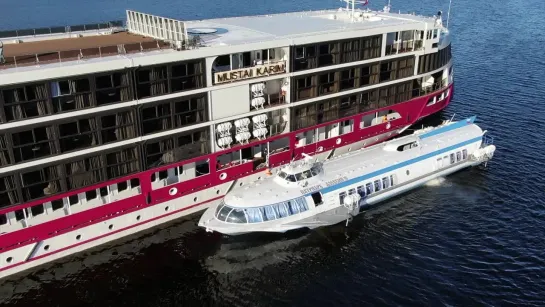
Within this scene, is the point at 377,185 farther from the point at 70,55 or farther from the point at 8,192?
the point at 8,192

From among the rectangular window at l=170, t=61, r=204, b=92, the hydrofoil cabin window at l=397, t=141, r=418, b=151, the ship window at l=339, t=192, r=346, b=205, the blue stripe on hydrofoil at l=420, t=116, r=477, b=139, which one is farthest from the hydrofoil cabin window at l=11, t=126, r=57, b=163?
the blue stripe on hydrofoil at l=420, t=116, r=477, b=139

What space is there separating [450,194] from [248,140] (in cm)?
2198

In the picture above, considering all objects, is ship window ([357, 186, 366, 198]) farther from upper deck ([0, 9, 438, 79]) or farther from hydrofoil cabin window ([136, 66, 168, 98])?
hydrofoil cabin window ([136, 66, 168, 98])

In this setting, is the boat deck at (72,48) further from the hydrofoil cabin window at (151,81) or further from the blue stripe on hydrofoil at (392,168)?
the blue stripe on hydrofoil at (392,168)

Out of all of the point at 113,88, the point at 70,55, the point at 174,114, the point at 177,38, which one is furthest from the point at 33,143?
the point at 177,38

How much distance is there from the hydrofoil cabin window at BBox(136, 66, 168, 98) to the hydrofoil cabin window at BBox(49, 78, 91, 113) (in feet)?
13.4

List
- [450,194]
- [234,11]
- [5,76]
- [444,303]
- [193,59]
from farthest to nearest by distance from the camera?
[234,11] < [450,194] < [193,59] < [444,303] < [5,76]

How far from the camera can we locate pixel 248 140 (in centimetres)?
4900

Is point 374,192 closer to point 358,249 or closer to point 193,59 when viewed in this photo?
point 358,249

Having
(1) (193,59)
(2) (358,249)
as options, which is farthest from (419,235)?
(1) (193,59)

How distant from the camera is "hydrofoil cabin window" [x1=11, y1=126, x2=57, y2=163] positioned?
3659 cm

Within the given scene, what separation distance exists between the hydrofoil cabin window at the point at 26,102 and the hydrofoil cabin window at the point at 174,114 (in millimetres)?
7621

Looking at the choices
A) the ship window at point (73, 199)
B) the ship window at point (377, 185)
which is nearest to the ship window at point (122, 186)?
the ship window at point (73, 199)

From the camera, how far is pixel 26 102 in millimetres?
36062
